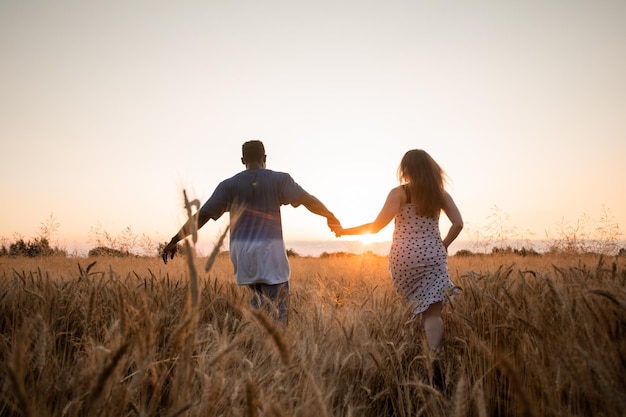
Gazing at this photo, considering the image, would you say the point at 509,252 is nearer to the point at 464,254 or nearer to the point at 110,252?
the point at 464,254

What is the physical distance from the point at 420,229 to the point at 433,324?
82 cm

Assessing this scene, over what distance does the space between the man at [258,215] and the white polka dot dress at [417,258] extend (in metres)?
1.06

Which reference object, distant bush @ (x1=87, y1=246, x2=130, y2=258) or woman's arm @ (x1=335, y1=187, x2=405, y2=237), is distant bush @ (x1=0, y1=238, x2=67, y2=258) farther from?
woman's arm @ (x1=335, y1=187, x2=405, y2=237)

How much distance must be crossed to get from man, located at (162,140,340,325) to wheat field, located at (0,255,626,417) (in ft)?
1.08

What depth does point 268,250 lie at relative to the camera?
3936 millimetres

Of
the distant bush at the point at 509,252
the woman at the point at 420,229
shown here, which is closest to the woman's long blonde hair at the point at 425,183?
the woman at the point at 420,229

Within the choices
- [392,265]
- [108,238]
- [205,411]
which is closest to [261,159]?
[392,265]

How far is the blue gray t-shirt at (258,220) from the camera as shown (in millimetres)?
3934

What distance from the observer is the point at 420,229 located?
348cm

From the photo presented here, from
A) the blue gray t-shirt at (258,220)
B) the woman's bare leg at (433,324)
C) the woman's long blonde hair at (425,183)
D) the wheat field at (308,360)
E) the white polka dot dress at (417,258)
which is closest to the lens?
the wheat field at (308,360)

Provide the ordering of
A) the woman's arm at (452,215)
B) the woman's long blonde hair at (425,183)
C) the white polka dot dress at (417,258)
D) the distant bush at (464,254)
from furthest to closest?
the distant bush at (464,254)
the woman's arm at (452,215)
the woman's long blonde hair at (425,183)
the white polka dot dress at (417,258)

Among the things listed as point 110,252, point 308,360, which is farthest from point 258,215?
point 110,252

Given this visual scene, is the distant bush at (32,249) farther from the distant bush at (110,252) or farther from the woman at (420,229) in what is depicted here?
the woman at (420,229)

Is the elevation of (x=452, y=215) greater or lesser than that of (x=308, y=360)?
greater
